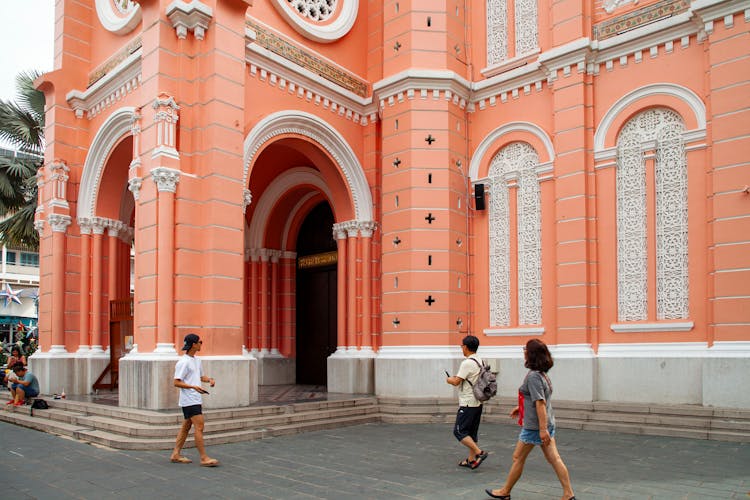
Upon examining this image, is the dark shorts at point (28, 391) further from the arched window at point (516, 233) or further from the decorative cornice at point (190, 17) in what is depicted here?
the arched window at point (516, 233)

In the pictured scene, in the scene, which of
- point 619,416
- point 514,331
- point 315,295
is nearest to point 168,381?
point 514,331

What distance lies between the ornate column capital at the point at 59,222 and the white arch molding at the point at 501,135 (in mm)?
8972

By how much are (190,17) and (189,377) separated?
6.67 m

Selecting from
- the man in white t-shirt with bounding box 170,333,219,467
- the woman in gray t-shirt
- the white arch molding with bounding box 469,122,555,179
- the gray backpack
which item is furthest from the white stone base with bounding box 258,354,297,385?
the woman in gray t-shirt

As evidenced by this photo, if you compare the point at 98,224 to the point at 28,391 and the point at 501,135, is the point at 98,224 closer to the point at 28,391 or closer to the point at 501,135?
the point at 28,391

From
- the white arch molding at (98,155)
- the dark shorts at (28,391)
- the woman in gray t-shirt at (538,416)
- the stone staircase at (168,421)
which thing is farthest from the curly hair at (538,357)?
the dark shorts at (28,391)

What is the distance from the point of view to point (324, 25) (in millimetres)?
14336

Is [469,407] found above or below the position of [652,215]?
below

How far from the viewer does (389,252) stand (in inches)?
544

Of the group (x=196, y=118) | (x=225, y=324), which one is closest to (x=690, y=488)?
(x=225, y=324)

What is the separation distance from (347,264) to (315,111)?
3.53 m

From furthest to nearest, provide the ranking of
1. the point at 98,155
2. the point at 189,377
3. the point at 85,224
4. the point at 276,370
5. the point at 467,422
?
1. the point at 276,370
2. the point at 85,224
3. the point at 98,155
4. the point at 189,377
5. the point at 467,422

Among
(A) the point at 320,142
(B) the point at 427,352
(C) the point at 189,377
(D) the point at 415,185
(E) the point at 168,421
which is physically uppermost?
(A) the point at 320,142

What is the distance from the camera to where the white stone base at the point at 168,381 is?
10.3 meters
